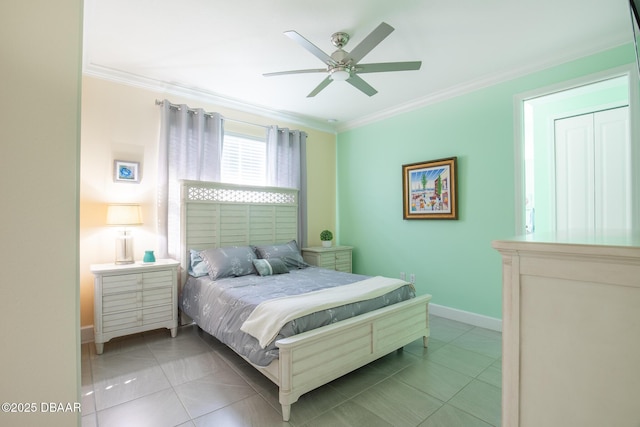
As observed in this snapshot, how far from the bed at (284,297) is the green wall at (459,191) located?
972 mm

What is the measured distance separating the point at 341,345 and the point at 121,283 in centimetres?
215

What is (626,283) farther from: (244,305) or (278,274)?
(278,274)

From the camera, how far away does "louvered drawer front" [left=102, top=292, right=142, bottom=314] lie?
2.73 m

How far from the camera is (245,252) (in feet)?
11.4

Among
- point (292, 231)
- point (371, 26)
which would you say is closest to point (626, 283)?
point (371, 26)

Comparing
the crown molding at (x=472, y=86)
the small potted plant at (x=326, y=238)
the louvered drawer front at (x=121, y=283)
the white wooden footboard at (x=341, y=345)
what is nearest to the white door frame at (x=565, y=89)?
the crown molding at (x=472, y=86)

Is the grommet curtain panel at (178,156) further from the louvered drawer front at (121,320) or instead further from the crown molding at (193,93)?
the louvered drawer front at (121,320)

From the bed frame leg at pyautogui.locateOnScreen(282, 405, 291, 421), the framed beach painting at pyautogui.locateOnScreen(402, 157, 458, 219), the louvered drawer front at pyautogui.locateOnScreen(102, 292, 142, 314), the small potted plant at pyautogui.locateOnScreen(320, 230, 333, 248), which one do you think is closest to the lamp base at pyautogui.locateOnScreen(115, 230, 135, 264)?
the louvered drawer front at pyautogui.locateOnScreen(102, 292, 142, 314)

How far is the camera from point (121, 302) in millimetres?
2809

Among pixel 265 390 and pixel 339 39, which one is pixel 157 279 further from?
pixel 339 39

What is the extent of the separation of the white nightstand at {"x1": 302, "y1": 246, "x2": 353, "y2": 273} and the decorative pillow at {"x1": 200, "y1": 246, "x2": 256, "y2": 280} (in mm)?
1062

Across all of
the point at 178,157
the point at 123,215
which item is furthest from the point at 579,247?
the point at 178,157

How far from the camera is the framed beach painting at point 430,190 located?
358 centimetres

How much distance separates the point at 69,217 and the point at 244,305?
72.6 inches
